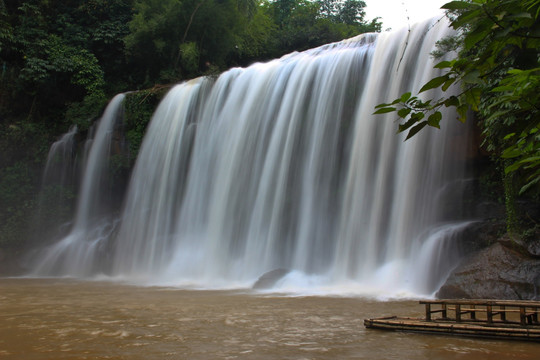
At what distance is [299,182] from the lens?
13.9m

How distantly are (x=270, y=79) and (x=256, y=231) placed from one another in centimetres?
541

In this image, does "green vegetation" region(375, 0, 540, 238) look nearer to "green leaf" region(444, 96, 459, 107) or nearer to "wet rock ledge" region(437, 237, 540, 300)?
"green leaf" region(444, 96, 459, 107)

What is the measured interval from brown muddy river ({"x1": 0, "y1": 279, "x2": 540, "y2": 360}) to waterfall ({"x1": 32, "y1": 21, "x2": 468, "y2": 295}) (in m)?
2.44

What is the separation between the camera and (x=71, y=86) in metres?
22.9

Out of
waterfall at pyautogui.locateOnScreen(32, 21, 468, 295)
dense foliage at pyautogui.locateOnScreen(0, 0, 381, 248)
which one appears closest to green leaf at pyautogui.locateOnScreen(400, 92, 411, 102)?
waterfall at pyautogui.locateOnScreen(32, 21, 468, 295)

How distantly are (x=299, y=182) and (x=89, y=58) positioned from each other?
46.2 feet

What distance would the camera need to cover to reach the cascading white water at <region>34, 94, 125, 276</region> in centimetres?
1762

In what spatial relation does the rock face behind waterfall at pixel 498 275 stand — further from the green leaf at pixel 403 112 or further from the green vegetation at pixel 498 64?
the green leaf at pixel 403 112

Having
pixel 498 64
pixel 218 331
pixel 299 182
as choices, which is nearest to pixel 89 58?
pixel 299 182

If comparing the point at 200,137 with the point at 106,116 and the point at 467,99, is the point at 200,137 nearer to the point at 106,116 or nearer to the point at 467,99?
the point at 106,116

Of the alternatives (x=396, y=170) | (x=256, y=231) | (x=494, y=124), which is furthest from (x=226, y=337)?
(x=256, y=231)

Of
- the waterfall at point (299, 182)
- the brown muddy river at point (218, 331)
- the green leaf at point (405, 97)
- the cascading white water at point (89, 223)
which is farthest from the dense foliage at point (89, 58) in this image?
the green leaf at point (405, 97)

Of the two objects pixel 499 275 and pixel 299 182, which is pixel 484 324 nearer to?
pixel 499 275

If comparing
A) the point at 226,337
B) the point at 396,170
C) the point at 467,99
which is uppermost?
the point at 396,170
